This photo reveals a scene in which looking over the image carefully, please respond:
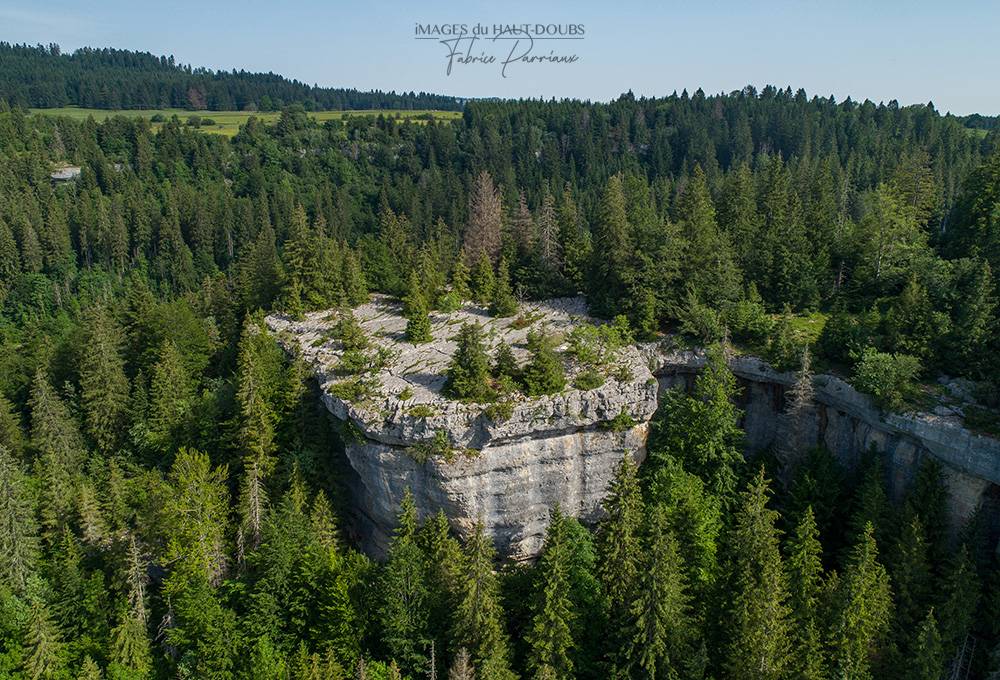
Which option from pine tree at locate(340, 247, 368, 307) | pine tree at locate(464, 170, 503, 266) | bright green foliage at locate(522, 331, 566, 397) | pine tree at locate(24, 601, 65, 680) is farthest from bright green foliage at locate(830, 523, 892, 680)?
pine tree at locate(340, 247, 368, 307)

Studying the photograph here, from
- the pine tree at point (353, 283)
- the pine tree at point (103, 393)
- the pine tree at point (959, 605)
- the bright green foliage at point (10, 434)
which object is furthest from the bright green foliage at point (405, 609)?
the bright green foliage at point (10, 434)

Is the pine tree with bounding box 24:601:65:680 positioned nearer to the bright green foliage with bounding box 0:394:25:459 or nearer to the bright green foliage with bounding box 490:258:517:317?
the bright green foliage with bounding box 0:394:25:459

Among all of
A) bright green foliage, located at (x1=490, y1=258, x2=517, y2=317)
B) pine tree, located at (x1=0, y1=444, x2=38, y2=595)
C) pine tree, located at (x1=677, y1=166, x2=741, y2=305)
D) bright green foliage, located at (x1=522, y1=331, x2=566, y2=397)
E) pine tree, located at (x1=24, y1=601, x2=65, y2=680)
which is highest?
pine tree, located at (x1=677, y1=166, x2=741, y2=305)

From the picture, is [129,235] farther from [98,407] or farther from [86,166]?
[98,407]

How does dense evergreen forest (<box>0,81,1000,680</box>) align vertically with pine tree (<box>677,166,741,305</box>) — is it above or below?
below

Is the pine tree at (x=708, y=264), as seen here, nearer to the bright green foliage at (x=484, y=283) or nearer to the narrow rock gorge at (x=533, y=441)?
the narrow rock gorge at (x=533, y=441)

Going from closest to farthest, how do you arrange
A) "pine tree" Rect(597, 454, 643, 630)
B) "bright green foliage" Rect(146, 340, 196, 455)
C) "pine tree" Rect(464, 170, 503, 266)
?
"pine tree" Rect(597, 454, 643, 630), "bright green foliage" Rect(146, 340, 196, 455), "pine tree" Rect(464, 170, 503, 266)

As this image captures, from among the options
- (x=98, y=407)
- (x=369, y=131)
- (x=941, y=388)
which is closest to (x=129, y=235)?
(x=369, y=131)
